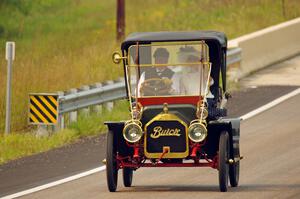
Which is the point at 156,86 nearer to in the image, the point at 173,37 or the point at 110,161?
the point at 173,37

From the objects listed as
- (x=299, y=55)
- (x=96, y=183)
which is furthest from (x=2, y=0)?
(x=96, y=183)

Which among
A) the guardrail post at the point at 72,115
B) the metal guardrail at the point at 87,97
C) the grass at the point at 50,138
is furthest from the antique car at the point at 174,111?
the guardrail post at the point at 72,115

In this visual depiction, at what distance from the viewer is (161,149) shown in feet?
43.9

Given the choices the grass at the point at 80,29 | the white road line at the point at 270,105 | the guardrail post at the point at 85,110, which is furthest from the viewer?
the white road line at the point at 270,105

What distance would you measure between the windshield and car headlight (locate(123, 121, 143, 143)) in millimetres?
826

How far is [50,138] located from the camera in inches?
726

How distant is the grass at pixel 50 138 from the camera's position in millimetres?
17469

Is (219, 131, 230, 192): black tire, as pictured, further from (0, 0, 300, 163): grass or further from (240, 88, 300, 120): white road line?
(240, 88, 300, 120): white road line

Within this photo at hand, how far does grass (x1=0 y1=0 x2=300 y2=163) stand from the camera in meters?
21.4

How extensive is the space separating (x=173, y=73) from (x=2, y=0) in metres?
31.6

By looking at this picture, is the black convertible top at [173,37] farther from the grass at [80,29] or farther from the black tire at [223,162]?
the grass at [80,29]

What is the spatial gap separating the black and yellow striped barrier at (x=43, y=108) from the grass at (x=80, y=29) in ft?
0.97

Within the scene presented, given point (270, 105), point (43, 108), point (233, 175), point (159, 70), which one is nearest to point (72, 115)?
point (43, 108)

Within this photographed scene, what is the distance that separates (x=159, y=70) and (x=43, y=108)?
16.3 ft
